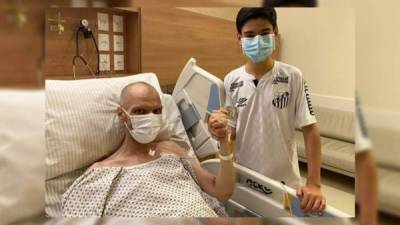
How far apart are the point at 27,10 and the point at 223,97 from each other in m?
0.54

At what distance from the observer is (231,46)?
880mm

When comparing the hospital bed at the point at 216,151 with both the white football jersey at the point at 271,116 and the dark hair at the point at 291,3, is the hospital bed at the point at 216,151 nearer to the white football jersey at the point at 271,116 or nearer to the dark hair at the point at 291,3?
the white football jersey at the point at 271,116

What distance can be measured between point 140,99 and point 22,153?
34cm

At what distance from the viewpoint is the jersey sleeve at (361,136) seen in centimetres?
90

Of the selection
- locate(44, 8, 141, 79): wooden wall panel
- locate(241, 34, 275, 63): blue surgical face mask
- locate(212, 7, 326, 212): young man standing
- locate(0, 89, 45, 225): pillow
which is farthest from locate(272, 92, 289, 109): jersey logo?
locate(0, 89, 45, 225): pillow

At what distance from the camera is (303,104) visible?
2.89 ft

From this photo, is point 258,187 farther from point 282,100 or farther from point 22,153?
point 22,153

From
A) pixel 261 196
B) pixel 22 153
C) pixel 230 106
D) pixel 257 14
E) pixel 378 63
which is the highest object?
pixel 257 14

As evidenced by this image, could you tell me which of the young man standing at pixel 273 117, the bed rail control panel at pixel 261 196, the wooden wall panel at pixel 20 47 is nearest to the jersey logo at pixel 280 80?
the young man standing at pixel 273 117

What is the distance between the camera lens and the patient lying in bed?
2.91 ft

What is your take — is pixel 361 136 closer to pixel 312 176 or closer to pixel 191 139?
pixel 312 176

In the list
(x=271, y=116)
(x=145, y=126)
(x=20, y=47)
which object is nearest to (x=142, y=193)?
(x=145, y=126)

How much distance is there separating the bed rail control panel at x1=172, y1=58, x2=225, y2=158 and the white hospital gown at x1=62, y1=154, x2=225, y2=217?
74mm

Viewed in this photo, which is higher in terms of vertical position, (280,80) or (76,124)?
(280,80)
